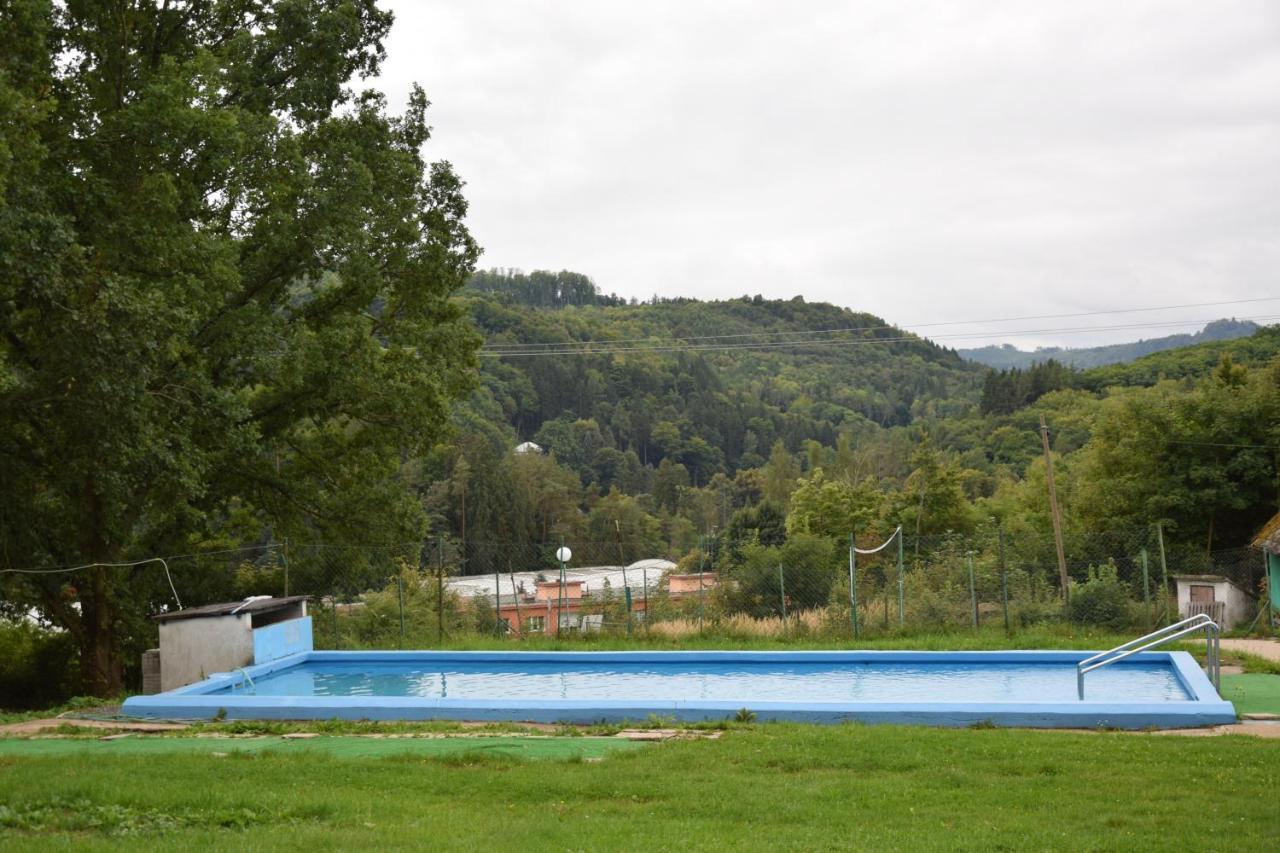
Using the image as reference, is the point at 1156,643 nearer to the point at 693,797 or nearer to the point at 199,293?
the point at 693,797

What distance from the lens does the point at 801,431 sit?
123 meters

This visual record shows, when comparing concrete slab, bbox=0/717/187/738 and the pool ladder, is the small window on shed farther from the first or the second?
concrete slab, bbox=0/717/187/738

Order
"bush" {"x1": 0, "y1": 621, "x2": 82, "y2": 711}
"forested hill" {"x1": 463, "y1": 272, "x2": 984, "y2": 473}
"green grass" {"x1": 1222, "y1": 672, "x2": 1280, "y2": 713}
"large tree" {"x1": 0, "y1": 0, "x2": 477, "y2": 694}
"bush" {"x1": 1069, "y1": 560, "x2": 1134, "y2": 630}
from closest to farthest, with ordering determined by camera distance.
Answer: "green grass" {"x1": 1222, "y1": 672, "x2": 1280, "y2": 713} < "large tree" {"x1": 0, "y1": 0, "x2": 477, "y2": 694} < "bush" {"x1": 0, "y1": 621, "x2": 82, "y2": 711} < "bush" {"x1": 1069, "y1": 560, "x2": 1134, "y2": 630} < "forested hill" {"x1": 463, "y1": 272, "x2": 984, "y2": 473}

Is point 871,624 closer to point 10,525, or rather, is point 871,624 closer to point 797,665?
point 797,665

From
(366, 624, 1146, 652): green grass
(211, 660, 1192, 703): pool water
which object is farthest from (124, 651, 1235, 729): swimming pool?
(366, 624, 1146, 652): green grass

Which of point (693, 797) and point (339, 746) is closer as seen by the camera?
point (693, 797)

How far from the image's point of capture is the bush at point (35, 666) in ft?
70.3

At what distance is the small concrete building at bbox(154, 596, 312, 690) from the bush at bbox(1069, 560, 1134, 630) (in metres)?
14.8

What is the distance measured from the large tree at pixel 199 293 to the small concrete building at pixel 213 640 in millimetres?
2087

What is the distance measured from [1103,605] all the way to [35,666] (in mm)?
20002

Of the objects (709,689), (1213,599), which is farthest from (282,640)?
(1213,599)

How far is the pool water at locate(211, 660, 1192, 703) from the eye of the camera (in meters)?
17.3

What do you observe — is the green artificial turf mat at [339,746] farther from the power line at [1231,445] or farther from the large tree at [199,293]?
the power line at [1231,445]

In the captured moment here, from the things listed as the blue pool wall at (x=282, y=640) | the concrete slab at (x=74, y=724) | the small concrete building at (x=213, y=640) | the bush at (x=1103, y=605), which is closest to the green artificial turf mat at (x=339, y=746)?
the concrete slab at (x=74, y=724)
